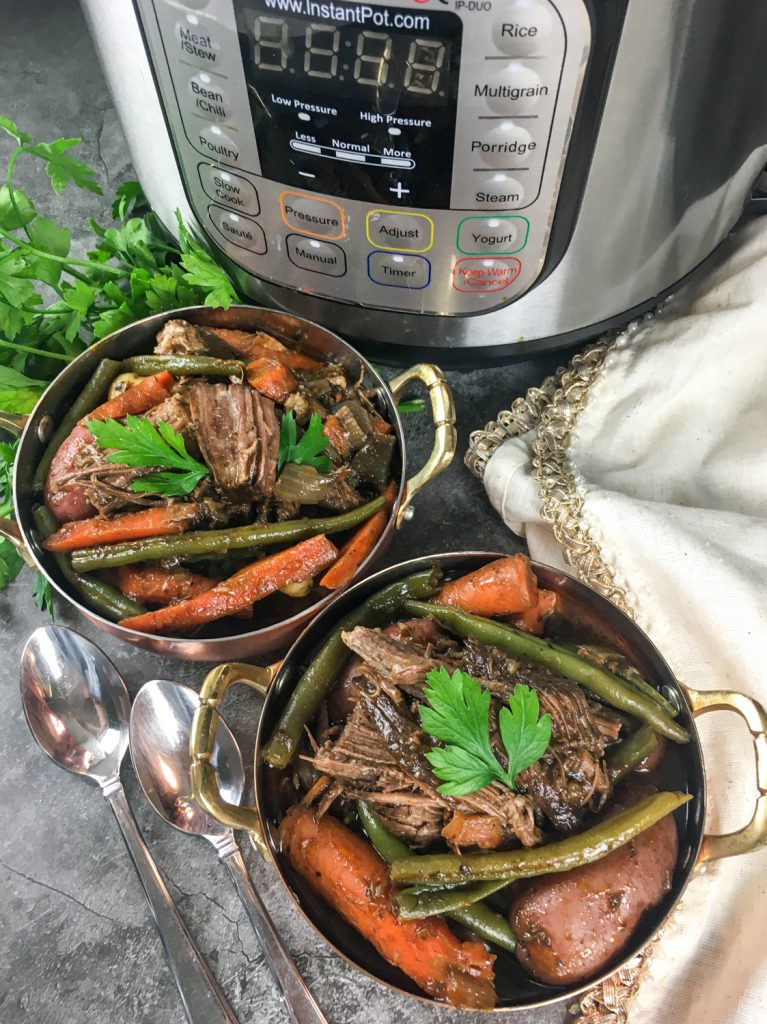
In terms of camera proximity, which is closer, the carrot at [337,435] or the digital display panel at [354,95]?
the digital display panel at [354,95]

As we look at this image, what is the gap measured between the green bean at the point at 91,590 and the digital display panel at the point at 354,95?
0.42 meters

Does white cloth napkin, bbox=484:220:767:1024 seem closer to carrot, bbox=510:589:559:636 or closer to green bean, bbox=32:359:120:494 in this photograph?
carrot, bbox=510:589:559:636

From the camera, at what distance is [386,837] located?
27.6 inches

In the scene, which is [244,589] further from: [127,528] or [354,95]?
[354,95]

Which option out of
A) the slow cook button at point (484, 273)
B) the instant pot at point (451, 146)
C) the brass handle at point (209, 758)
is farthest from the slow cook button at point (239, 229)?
the brass handle at point (209, 758)

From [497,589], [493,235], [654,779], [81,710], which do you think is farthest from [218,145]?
[654,779]

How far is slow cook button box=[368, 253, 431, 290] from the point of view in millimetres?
793

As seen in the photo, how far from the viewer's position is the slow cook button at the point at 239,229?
32.7 inches

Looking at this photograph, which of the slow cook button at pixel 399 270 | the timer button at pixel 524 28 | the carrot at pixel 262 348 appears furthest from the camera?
the carrot at pixel 262 348

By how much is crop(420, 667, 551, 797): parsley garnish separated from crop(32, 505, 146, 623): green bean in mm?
327

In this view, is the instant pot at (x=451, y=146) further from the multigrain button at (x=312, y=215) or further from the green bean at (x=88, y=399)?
the green bean at (x=88, y=399)

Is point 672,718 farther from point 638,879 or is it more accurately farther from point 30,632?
point 30,632

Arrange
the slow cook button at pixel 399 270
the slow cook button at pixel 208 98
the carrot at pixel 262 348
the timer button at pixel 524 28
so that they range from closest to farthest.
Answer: the timer button at pixel 524 28
the slow cook button at pixel 208 98
the slow cook button at pixel 399 270
the carrot at pixel 262 348

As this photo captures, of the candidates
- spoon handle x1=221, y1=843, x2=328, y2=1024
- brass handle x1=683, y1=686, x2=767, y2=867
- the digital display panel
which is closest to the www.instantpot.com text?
the digital display panel
